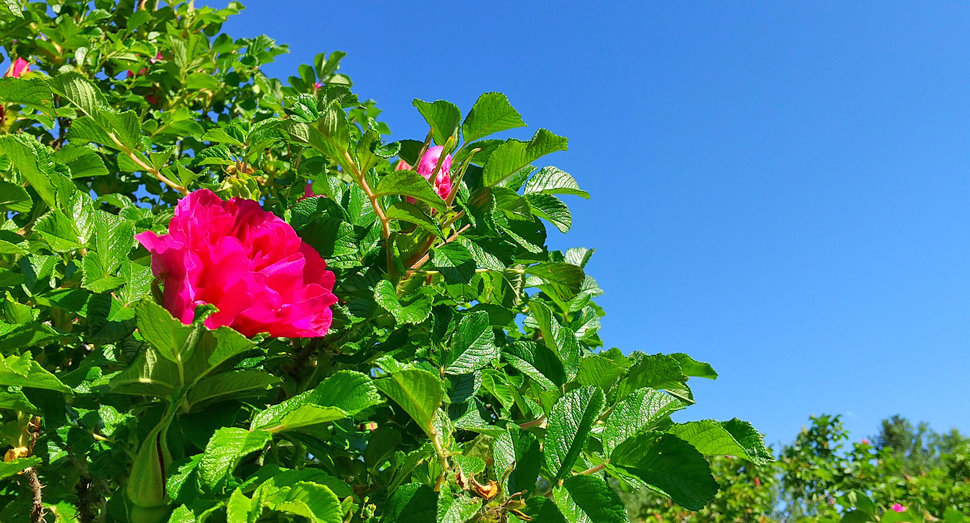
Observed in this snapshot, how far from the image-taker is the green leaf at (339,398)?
0.65 metres

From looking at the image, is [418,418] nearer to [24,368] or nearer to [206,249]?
[206,249]

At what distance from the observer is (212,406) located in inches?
30.1

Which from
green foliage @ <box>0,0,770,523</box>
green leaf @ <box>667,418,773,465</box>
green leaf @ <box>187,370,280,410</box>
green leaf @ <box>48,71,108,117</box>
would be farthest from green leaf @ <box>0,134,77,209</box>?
green leaf @ <box>667,418,773,465</box>

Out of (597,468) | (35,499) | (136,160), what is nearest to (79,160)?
(136,160)

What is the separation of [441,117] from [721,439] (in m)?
0.55

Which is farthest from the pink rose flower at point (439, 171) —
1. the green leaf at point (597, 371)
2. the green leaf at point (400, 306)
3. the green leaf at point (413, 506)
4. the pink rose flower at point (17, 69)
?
the pink rose flower at point (17, 69)

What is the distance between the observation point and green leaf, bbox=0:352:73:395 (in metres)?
0.66

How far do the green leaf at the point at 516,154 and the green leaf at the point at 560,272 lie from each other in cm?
17

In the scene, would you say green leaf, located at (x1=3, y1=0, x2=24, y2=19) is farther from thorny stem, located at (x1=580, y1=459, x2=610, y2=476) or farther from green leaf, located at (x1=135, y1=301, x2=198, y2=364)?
thorny stem, located at (x1=580, y1=459, x2=610, y2=476)

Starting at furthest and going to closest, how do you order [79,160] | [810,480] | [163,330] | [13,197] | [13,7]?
[810,480] < [13,7] < [79,160] < [13,197] < [163,330]

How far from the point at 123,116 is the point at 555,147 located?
2.45 feet

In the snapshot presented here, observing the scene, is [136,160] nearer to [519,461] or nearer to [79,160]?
[79,160]

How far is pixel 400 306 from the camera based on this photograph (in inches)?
33.6

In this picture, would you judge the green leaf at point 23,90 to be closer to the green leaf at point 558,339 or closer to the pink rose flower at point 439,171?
the pink rose flower at point 439,171
